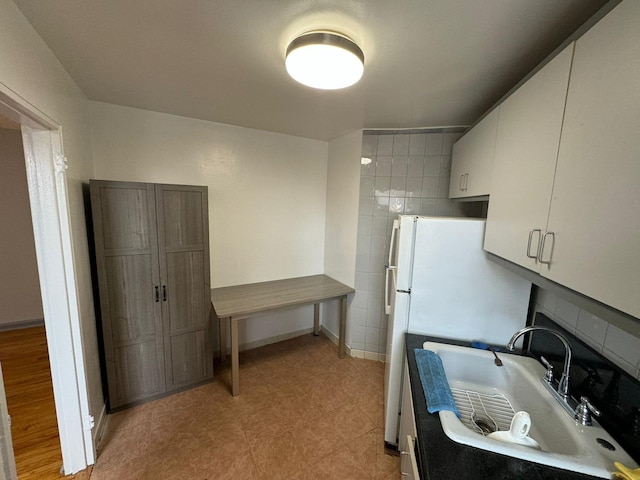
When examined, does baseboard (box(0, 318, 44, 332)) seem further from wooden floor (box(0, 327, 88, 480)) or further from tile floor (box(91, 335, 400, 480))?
tile floor (box(91, 335, 400, 480))

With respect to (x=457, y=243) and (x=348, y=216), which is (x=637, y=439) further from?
(x=348, y=216)

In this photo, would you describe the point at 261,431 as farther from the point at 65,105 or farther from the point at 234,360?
the point at 65,105

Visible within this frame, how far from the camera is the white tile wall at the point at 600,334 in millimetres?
910

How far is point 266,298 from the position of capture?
2414mm

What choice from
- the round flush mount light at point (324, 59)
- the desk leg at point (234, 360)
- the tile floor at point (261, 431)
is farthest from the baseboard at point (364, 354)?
the round flush mount light at point (324, 59)

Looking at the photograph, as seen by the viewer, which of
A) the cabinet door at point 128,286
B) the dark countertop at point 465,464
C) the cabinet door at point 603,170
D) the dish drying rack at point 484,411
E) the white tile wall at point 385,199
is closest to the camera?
the cabinet door at point 603,170

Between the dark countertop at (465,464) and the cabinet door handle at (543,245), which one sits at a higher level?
the cabinet door handle at (543,245)

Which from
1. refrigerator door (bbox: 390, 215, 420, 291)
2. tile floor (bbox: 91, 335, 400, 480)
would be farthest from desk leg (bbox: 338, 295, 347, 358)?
refrigerator door (bbox: 390, 215, 420, 291)

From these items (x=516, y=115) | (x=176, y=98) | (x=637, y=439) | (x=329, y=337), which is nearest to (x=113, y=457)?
(x=329, y=337)

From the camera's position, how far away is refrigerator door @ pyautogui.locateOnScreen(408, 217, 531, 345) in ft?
4.93

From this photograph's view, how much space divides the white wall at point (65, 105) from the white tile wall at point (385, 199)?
2.21 metres

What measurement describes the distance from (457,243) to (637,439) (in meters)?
0.97

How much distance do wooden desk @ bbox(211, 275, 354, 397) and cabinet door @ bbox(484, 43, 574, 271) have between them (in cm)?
164

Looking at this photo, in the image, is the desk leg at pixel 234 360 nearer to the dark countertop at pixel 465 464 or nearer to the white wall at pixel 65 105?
the white wall at pixel 65 105
